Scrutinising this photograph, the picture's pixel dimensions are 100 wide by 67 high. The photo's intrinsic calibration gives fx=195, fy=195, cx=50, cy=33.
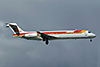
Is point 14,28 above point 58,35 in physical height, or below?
above

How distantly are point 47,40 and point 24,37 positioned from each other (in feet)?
26.8

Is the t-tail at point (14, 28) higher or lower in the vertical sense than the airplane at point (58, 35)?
higher

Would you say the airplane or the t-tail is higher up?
the t-tail

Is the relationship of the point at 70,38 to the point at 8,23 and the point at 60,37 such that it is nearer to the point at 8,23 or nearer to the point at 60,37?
the point at 60,37

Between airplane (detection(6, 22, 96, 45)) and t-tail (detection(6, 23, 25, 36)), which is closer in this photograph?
airplane (detection(6, 22, 96, 45))

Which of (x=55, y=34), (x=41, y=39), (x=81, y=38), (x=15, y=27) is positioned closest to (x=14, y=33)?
(x=15, y=27)

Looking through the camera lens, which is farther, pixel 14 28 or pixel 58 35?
pixel 14 28

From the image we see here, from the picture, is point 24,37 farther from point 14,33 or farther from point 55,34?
point 55,34

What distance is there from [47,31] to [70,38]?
8485mm

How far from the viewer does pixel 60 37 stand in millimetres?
67500

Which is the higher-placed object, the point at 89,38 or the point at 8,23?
the point at 8,23

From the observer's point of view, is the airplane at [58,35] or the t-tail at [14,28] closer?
the airplane at [58,35]

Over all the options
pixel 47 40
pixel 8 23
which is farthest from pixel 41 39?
pixel 8 23

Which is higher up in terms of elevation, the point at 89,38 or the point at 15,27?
the point at 15,27
